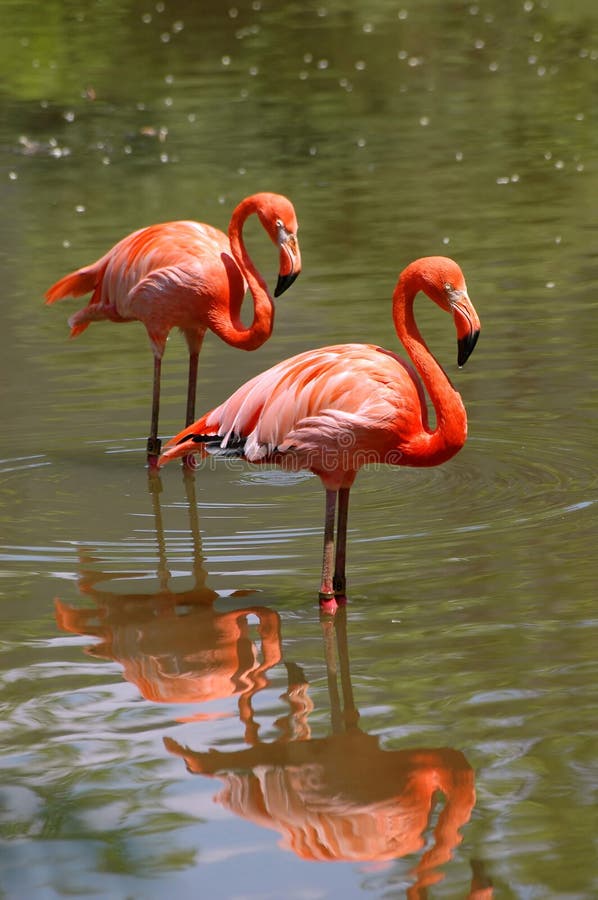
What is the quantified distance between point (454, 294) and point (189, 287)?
245cm

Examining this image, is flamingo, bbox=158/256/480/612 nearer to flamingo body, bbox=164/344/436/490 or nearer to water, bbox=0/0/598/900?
flamingo body, bbox=164/344/436/490

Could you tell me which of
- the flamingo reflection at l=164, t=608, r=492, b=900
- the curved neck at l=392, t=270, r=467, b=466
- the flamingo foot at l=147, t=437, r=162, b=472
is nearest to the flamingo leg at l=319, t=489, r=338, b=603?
the curved neck at l=392, t=270, r=467, b=466

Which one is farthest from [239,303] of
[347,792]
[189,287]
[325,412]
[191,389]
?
[347,792]

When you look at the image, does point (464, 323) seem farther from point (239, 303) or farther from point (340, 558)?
point (239, 303)

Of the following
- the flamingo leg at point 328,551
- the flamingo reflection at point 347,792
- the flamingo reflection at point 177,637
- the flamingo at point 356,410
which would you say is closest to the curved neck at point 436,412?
the flamingo at point 356,410

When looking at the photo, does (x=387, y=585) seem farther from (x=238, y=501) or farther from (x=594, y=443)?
(x=594, y=443)

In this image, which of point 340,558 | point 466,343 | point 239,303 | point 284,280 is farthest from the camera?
point 239,303

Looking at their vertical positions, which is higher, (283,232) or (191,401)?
(283,232)

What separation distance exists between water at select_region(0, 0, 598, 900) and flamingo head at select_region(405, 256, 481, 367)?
888 mm

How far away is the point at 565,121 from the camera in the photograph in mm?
15594

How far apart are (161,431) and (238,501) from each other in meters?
1.19

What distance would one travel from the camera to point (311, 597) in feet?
17.4

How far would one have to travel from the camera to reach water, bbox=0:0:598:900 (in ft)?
12.0

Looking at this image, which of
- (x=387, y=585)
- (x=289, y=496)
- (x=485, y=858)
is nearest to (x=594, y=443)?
(x=289, y=496)
